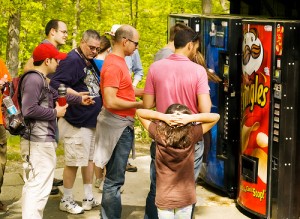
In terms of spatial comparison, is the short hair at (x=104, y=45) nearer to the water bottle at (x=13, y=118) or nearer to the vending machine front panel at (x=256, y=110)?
the vending machine front panel at (x=256, y=110)

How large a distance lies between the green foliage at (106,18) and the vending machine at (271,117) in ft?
44.7

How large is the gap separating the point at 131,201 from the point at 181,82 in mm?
2447

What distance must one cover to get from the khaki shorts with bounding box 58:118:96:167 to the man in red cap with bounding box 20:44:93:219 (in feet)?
3.26

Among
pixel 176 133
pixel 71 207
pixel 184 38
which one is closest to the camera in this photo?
pixel 176 133

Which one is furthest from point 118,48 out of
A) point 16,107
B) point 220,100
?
point 220,100

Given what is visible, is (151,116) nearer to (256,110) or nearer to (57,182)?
(256,110)

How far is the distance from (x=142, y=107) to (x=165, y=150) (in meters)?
0.90

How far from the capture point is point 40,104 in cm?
573

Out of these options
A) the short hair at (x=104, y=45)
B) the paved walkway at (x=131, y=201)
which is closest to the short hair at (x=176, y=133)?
the paved walkway at (x=131, y=201)

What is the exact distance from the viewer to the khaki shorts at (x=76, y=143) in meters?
6.83

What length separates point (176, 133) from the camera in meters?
5.00

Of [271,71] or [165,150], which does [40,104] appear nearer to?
[165,150]

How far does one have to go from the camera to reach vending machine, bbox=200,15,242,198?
24.4ft

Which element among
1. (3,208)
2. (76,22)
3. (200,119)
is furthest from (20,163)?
(76,22)
